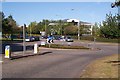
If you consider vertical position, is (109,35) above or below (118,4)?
below

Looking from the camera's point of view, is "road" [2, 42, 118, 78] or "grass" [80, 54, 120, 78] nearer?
"grass" [80, 54, 120, 78]

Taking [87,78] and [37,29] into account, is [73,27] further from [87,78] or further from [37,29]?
[87,78]

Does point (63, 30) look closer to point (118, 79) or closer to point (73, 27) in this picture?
point (73, 27)

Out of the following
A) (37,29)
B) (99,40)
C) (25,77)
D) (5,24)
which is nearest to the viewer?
(25,77)

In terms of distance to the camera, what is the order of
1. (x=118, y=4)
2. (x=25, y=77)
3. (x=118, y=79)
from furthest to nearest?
(x=118, y=4) < (x=25, y=77) < (x=118, y=79)

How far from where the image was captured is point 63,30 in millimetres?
148125

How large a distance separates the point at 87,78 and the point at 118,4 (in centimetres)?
485

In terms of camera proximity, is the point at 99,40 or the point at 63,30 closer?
the point at 99,40

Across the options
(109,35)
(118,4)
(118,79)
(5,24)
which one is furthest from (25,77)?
(5,24)

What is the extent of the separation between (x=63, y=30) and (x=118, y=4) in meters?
131

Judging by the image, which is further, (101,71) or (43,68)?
(43,68)

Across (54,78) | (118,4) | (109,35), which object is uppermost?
(118,4)

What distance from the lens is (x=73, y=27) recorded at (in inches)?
5615

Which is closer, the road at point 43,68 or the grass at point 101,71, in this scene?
the grass at point 101,71
